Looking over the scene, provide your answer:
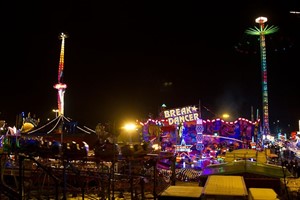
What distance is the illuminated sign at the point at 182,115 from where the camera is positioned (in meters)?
26.4

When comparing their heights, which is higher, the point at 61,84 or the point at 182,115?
the point at 61,84

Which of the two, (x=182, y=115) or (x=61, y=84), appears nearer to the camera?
(x=182, y=115)

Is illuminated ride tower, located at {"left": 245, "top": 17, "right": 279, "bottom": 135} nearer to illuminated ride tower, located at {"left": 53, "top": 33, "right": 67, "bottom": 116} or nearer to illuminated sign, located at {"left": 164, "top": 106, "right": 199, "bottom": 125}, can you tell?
illuminated sign, located at {"left": 164, "top": 106, "right": 199, "bottom": 125}

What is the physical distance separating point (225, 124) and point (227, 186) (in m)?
22.8

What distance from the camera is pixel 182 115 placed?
26.8 meters

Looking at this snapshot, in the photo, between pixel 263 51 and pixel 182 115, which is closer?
pixel 182 115

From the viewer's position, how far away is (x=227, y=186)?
7234 mm

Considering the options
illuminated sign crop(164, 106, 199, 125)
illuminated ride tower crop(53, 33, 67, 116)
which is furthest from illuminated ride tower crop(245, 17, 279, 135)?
illuminated ride tower crop(53, 33, 67, 116)

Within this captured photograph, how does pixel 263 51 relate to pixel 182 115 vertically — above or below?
above

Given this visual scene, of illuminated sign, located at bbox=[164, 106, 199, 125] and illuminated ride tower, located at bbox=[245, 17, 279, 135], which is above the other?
illuminated ride tower, located at bbox=[245, 17, 279, 135]

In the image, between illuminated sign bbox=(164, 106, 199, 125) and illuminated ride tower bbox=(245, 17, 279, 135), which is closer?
illuminated sign bbox=(164, 106, 199, 125)

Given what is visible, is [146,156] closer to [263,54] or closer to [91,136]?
[91,136]

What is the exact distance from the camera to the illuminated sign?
86.6 feet

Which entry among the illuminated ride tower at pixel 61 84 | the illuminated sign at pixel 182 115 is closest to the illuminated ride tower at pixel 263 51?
the illuminated sign at pixel 182 115
